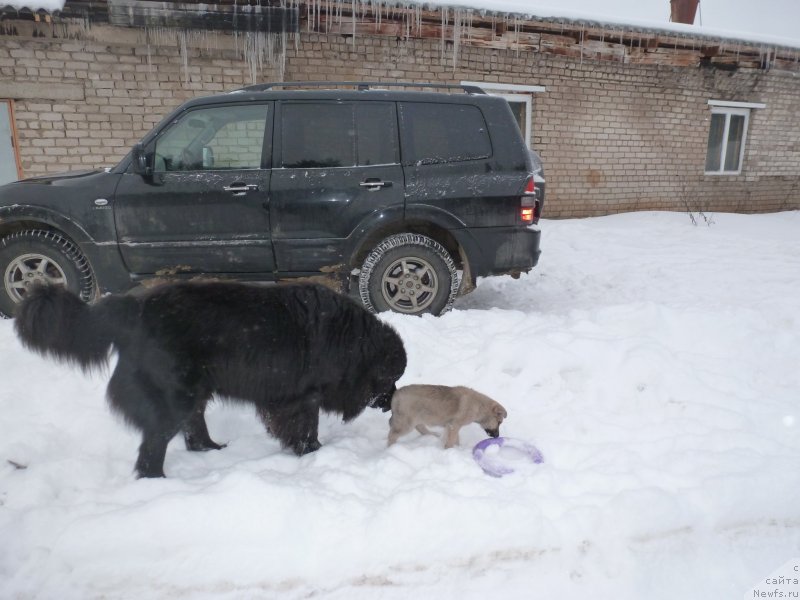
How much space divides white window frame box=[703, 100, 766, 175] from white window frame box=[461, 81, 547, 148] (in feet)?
16.3

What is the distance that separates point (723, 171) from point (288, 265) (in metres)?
12.7

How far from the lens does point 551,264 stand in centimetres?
714

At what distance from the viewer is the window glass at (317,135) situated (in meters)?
4.35

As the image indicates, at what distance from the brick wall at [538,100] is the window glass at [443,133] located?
4766 mm

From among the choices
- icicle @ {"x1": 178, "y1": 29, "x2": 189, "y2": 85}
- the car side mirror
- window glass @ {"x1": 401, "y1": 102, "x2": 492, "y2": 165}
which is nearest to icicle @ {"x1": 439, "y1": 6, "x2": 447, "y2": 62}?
icicle @ {"x1": 178, "y1": 29, "x2": 189, "y2": 85}

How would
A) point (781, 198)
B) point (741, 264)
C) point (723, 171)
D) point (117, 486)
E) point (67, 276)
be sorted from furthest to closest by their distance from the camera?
1. point (781, 198)
2. point (723, 171)
3. point (741, 264)
4. point (67, 276)
5. point (117, 486)

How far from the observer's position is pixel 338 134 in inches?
174

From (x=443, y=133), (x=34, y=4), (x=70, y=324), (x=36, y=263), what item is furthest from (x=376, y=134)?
(x=34, y=4)

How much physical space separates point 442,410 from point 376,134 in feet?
9.37

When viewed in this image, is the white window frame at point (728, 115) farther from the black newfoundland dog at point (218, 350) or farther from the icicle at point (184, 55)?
the black newfoundland dog at point (218, 350)

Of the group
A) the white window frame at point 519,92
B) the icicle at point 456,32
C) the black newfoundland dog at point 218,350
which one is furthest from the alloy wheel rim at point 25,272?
the white window frame at point 519,92

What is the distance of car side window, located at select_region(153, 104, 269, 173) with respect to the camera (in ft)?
14.0

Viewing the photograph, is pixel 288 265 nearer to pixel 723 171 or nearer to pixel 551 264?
pixel 551 264

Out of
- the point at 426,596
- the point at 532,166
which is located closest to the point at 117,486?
the point at 426,596
